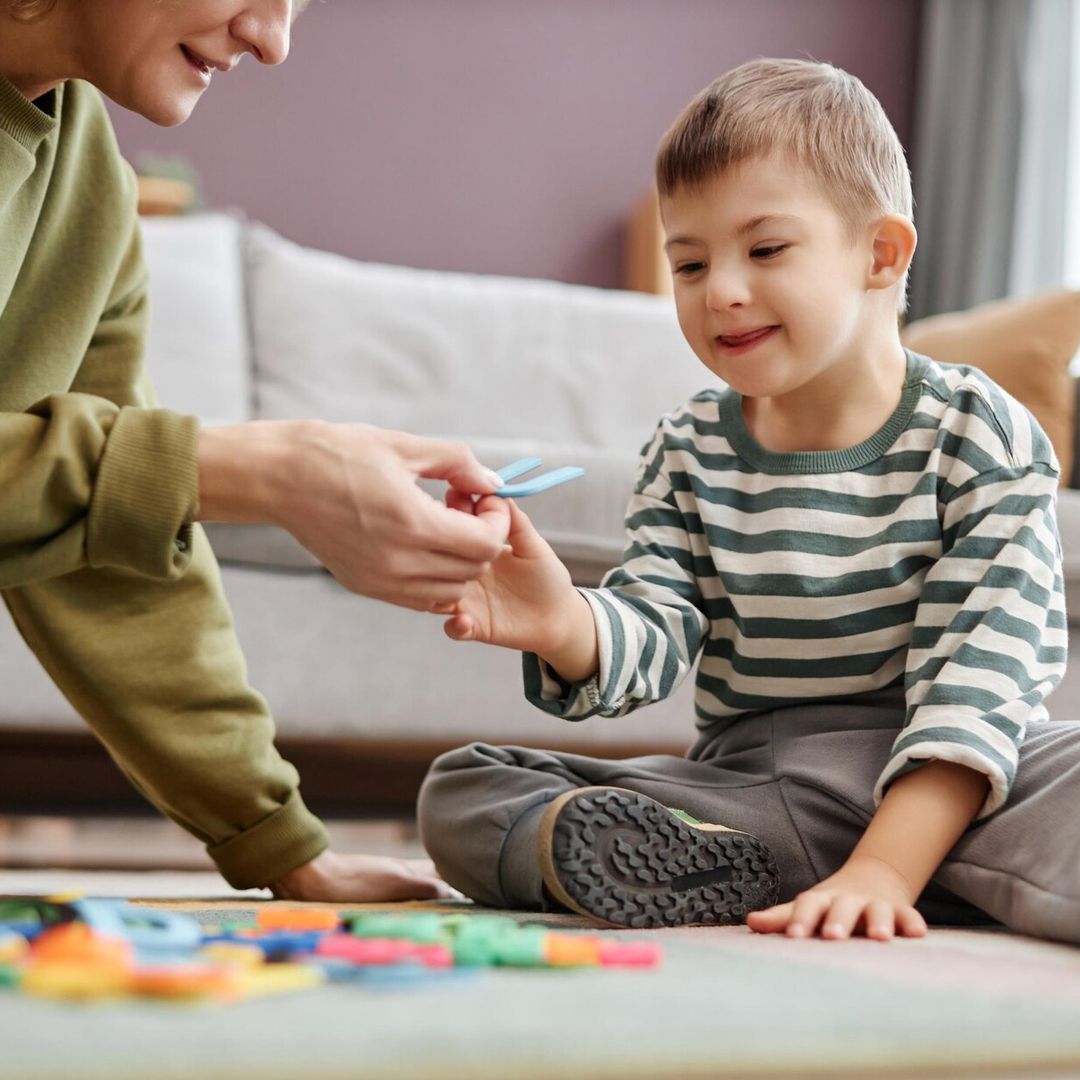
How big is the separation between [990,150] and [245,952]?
11.4ft

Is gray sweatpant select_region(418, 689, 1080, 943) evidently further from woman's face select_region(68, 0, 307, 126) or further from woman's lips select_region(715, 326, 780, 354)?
woman's face select_region(68, 0, 307, 126)

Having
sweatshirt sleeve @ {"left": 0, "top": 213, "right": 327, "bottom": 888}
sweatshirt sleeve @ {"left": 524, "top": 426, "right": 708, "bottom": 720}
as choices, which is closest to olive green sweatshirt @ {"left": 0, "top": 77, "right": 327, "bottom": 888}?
sweatshirt sleeve @ {"left": 0, "top": 213, "right": 327, "bottom": 888}

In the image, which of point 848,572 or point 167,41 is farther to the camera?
point 848,572

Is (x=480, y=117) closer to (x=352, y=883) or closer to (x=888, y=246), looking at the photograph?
(x=888, y=246)

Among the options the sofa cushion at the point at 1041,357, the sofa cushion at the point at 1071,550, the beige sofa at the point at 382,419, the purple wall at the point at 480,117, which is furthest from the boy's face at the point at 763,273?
the purple wall at the point at 480,117

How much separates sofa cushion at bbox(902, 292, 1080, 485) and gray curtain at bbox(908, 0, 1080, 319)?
1446 mm

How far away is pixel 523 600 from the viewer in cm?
91

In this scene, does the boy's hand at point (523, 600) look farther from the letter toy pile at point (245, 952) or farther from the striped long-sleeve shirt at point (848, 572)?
the letter toy pile at point (245, 952)

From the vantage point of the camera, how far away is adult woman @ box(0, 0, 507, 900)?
714 millimetres

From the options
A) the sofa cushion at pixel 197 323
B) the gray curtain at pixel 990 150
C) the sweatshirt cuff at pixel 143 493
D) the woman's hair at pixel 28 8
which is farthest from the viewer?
the gray curtain at pixel 990 150

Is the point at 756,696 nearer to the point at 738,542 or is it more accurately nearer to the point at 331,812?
the point at 738,542

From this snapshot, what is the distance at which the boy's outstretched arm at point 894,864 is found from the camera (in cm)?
76

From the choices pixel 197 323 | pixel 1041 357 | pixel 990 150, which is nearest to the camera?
pixel 1041 357

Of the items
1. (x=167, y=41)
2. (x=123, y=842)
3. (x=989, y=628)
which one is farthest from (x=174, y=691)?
(x=123, y=842)
